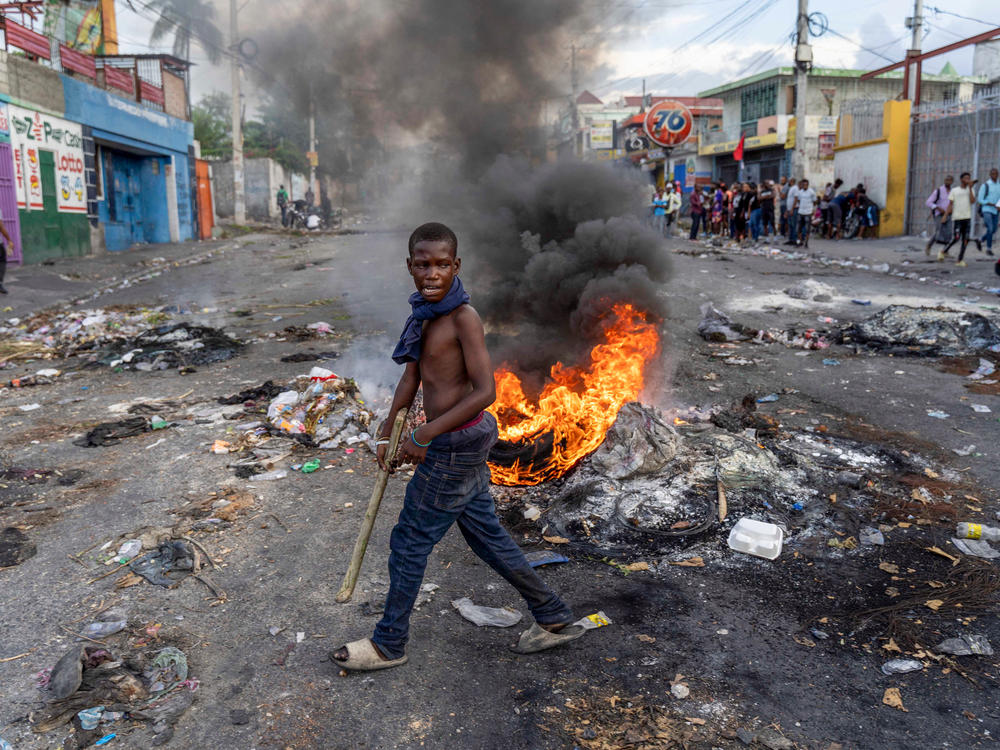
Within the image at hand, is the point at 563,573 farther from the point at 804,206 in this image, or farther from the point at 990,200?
the point at 804,206

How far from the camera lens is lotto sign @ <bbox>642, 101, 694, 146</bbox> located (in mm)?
17250

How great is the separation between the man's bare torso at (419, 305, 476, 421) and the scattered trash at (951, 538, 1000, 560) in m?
2.65

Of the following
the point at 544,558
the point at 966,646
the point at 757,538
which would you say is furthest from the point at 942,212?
the point at 544,558

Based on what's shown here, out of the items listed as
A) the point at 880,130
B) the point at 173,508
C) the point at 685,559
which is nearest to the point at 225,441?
the point at 173,508

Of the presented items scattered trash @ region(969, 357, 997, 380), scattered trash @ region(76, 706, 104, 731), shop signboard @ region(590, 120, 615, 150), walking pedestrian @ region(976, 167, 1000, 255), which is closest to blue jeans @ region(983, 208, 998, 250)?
walking pedestrian @ region(976, 167, 1000, 255)

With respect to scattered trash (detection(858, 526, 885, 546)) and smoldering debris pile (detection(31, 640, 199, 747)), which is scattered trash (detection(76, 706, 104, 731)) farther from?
scattered trash (detection(858, 526, 885, 546))

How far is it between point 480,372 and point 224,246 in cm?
2230

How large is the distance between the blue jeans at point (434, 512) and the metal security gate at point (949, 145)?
18.5 metres

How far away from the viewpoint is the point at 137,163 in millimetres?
23391

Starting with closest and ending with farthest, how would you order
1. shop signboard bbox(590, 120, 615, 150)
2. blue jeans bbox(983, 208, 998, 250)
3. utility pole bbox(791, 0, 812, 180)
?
blue jeans bbox(983, 208, 998, 250) < utility pole bbox(791, 0, 812, 180) < shop signboard bbox(590, 120, 615, 150)

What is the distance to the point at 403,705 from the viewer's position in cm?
247

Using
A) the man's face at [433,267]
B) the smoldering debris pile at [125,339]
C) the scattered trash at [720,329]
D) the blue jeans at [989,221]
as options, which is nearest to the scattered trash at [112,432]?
the smoldering debris pile at [125,339]

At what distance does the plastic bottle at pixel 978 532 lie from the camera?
142 inches

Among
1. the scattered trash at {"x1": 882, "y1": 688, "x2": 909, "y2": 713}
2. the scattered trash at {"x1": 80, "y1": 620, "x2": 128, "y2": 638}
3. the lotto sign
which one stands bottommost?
the scattered trash at {"x1": 882, "y1": 688, "x2": 909, "y2": 713}
